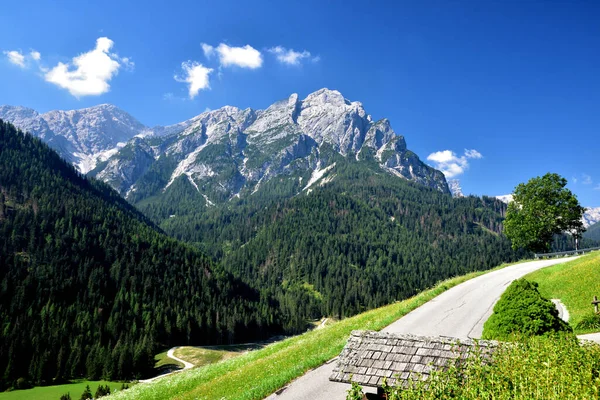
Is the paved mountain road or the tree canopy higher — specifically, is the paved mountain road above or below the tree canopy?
below

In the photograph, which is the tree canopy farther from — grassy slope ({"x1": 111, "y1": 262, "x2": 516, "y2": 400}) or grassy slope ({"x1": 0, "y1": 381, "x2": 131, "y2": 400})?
grassy slope ({"x1": 0, "y1": 381, "x2": 131, "y2": 400})

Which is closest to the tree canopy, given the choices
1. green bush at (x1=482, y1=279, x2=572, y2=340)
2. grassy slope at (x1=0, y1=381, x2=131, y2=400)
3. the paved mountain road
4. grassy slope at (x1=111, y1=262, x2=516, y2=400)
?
the paved mountain road

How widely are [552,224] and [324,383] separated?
60.7 metres

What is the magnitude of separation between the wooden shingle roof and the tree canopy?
2381 inches

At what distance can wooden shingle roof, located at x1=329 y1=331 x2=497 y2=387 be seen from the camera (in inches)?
489

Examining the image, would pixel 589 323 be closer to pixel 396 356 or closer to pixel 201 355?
pixel 396 356

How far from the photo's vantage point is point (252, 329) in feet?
598

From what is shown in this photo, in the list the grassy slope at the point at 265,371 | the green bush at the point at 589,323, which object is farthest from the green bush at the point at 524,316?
the grassy slope at the point at 265,371

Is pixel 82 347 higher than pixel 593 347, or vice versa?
pixel 593 347

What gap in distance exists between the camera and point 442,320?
3212 centimetres

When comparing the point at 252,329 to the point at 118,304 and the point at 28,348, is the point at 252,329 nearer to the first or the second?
the point at 118,304

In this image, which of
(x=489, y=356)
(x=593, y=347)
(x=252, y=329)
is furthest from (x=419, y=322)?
(x=252, y=329)

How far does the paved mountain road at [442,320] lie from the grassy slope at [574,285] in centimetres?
477

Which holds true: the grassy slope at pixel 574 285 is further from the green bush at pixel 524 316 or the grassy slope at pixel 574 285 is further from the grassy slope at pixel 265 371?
the grassy slope at pixel 265 371
